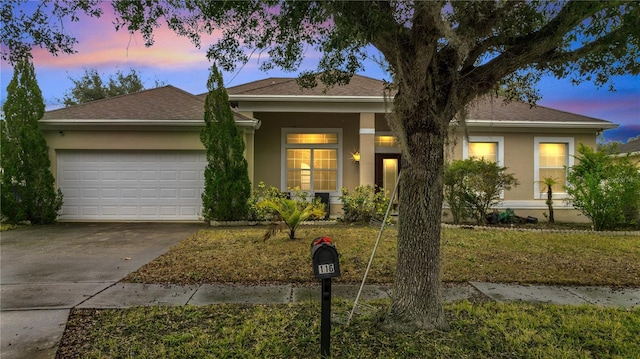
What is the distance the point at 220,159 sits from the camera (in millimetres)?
10016

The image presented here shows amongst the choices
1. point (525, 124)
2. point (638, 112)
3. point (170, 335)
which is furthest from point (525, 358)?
point (638, 112)

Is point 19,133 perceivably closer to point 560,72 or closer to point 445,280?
point 445,280

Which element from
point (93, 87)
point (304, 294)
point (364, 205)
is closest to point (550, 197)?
point (364, 205)

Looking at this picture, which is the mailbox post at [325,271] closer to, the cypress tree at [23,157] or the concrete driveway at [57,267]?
the concrete driveway at [57,267]

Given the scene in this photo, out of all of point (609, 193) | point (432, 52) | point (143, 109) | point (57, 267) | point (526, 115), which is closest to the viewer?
point (432, 52)

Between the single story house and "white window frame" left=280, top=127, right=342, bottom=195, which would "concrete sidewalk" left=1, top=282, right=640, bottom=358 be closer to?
the single story house

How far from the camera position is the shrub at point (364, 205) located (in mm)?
10621

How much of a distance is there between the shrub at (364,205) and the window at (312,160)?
207 centimetres

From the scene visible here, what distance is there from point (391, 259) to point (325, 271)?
3.66 m

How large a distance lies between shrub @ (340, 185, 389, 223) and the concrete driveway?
4.21 metres

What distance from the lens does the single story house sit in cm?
1096

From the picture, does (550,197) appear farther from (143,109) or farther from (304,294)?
(143,109)

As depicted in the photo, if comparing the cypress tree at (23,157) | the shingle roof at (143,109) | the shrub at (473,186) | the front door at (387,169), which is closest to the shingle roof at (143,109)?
the shingle roof at (143,109)

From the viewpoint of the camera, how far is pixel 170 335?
10.8ft
